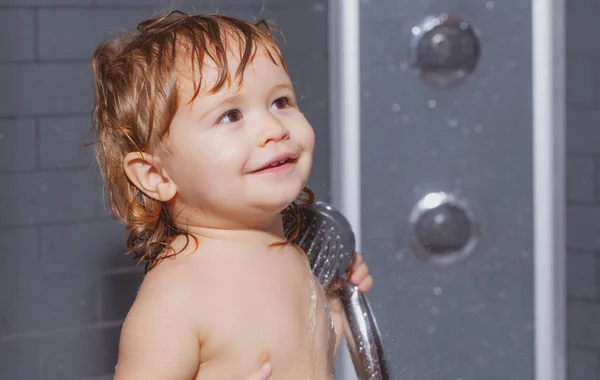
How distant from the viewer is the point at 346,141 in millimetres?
1001

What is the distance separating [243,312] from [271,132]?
136 mm

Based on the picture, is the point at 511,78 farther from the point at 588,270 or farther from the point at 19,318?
the point at 19,318

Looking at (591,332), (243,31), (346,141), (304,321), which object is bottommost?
(591,332)

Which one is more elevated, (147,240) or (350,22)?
(350,22)

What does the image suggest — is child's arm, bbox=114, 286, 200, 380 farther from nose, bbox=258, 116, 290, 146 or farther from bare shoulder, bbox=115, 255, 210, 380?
nose, bbox=258, 116, 290, 146

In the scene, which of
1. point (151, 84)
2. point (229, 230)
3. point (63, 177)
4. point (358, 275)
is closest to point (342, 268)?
point (358, 275)

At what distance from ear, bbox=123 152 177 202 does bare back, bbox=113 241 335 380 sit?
5cm

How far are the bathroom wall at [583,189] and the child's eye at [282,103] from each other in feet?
1.30

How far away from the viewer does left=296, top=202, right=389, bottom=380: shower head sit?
2.78 ft

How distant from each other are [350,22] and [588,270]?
40 centimetres

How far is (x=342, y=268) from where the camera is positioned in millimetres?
863

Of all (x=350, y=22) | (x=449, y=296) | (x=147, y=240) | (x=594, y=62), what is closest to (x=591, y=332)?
(x=449, y=296)

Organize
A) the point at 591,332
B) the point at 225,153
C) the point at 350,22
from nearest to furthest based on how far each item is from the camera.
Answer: the point at 225,153 < the point at 350,22 < the point at 591,332

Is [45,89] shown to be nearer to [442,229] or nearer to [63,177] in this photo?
[63,177]
